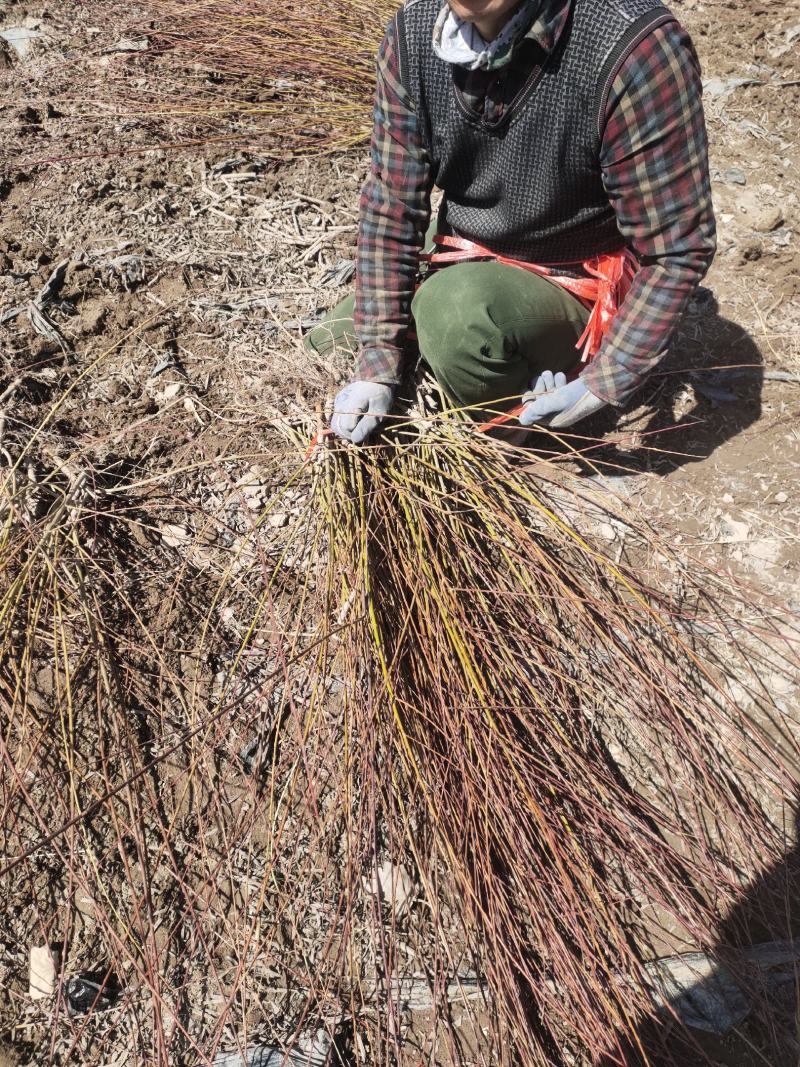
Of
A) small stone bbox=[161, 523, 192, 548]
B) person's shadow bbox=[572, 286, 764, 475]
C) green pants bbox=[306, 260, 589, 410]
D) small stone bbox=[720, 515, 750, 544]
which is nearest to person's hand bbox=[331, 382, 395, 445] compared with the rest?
green pants bbox=[306, 260, 589, 410]

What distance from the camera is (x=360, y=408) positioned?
1.46 m

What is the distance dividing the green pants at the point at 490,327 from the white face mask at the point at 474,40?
1.26 feet

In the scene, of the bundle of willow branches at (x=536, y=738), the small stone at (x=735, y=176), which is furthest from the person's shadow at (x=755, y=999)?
the small stone at (x=735, y=176)

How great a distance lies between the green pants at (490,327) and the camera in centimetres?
145

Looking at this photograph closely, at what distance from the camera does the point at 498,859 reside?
119 cm

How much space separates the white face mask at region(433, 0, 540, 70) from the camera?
1.12m

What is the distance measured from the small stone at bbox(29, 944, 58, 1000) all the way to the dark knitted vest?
1.47 meters

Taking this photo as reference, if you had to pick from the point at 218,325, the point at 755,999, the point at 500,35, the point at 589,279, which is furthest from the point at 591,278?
the point at 755,999

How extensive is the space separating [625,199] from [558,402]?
1.25 ft

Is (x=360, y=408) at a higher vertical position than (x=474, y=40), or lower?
lower

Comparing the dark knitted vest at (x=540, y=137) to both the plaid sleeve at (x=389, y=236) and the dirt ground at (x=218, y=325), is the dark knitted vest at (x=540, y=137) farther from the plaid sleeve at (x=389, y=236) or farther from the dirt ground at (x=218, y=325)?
the dirt ground at (x=218, y=325)

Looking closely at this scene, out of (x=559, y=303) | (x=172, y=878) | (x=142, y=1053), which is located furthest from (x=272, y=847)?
(x=559, y=303)

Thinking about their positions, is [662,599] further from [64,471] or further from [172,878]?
[64,471]

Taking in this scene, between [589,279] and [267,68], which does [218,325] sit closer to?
[589,279]
